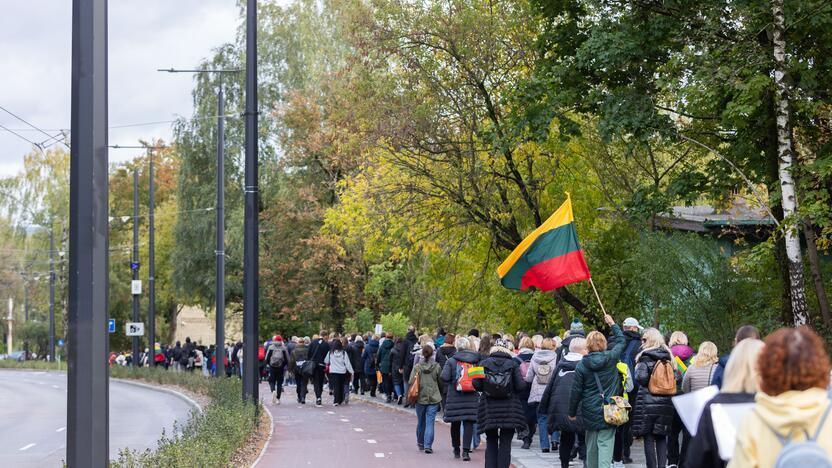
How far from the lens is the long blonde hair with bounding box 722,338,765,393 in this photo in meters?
5.37

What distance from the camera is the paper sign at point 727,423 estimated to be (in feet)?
16.6

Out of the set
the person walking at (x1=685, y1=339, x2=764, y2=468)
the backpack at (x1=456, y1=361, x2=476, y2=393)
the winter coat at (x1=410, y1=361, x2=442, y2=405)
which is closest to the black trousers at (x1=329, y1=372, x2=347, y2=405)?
the winter coat at (x1=410, y1=361, x2=442, y2=405)

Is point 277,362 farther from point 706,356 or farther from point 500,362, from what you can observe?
point 706,356

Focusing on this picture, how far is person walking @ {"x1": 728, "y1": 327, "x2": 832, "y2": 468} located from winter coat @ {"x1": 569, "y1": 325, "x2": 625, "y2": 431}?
266 inches

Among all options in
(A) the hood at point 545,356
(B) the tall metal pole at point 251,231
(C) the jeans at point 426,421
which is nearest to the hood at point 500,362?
(A) the hood at point 545,356

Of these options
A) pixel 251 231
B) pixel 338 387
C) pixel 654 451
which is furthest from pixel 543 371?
pixel 338 387

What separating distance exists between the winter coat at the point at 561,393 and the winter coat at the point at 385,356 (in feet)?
51.5

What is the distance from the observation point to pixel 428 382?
17500 mm

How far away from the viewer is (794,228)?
52.6 ft

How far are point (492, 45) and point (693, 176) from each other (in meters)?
6.42

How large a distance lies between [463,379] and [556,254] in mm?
2096

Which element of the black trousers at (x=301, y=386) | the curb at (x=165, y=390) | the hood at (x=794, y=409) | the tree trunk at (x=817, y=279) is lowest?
the curb at (x=165, y=390)

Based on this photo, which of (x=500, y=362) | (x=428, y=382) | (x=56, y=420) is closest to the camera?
(x=500, y=362)

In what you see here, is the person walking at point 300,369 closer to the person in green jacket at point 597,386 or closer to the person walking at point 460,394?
the person walking at point 460,394
